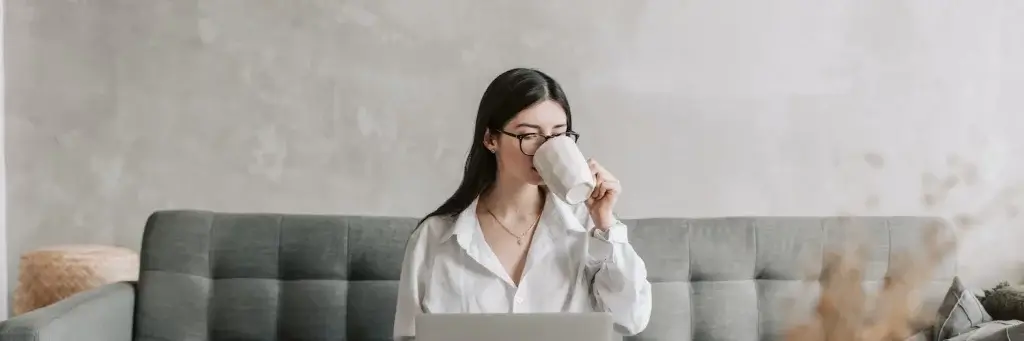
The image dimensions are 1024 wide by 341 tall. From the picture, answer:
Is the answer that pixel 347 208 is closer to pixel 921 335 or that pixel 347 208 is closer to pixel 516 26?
pixel 516 26

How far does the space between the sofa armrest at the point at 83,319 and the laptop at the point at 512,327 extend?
743mm

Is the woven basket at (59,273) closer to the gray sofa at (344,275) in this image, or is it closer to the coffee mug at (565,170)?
the gray sofa at (344,275)

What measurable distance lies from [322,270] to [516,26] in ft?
2.67

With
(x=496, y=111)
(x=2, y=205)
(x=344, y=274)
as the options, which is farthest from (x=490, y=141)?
(x=2, y=205)

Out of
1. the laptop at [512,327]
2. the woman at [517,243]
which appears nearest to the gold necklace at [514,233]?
the woman at [517,243]

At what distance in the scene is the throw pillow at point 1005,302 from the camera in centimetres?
181

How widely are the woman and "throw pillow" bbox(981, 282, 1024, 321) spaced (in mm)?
843

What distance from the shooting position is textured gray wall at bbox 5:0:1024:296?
7.18ft

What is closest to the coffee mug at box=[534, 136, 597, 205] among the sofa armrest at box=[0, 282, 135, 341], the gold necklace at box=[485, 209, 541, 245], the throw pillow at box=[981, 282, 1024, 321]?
the gold necklace at box=[485, 209, 541, 245]

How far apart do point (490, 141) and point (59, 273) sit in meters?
1.13

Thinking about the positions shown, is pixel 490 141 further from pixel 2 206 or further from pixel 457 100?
pixel 2 206

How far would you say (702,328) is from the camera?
6.15 feet

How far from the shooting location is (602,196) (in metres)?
1.41

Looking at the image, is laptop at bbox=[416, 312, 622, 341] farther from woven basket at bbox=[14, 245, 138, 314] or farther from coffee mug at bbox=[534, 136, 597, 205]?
woven basket at bbox=[14, 245, 138, 314]
